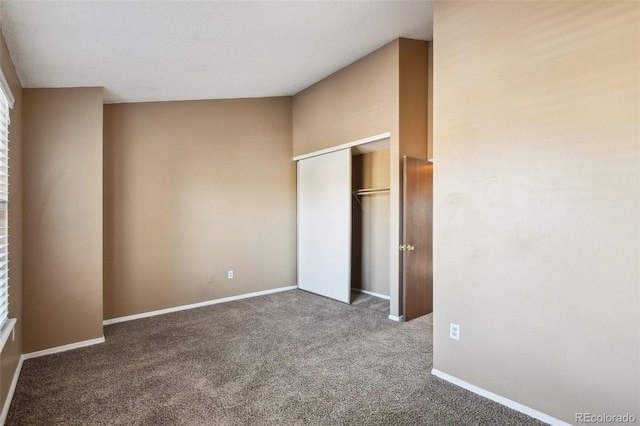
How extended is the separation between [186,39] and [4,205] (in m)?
1.84

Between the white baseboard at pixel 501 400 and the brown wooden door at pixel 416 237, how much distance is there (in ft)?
4.22

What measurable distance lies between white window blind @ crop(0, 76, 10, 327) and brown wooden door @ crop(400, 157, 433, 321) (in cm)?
349

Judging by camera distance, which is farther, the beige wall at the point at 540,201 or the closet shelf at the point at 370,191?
the closet shelf at the point at 370,191

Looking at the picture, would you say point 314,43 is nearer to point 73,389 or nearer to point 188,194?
point 188,194

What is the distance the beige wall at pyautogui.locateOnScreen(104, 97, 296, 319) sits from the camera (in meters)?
4.09

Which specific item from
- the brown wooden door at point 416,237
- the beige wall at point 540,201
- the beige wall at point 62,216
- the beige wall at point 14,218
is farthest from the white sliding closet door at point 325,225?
the beige wall at point 14,218

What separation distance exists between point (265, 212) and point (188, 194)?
45.7 inches

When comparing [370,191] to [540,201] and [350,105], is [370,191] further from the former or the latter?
[540,201]

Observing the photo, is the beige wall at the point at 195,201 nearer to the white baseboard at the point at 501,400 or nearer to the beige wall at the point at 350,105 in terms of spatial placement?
the beige wall at the point at 350,105

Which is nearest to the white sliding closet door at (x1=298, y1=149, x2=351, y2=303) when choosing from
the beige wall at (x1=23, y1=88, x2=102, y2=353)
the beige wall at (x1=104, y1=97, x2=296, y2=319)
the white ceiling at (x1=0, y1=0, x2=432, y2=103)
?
the beige wall at (x1=104, y1=97, x2=296, y2=319)

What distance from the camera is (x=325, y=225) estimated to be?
4895 mm

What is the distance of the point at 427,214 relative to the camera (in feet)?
13.5

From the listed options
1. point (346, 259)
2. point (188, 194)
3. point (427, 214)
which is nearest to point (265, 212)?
point (188, 194)

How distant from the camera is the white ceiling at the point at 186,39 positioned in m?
2.28
